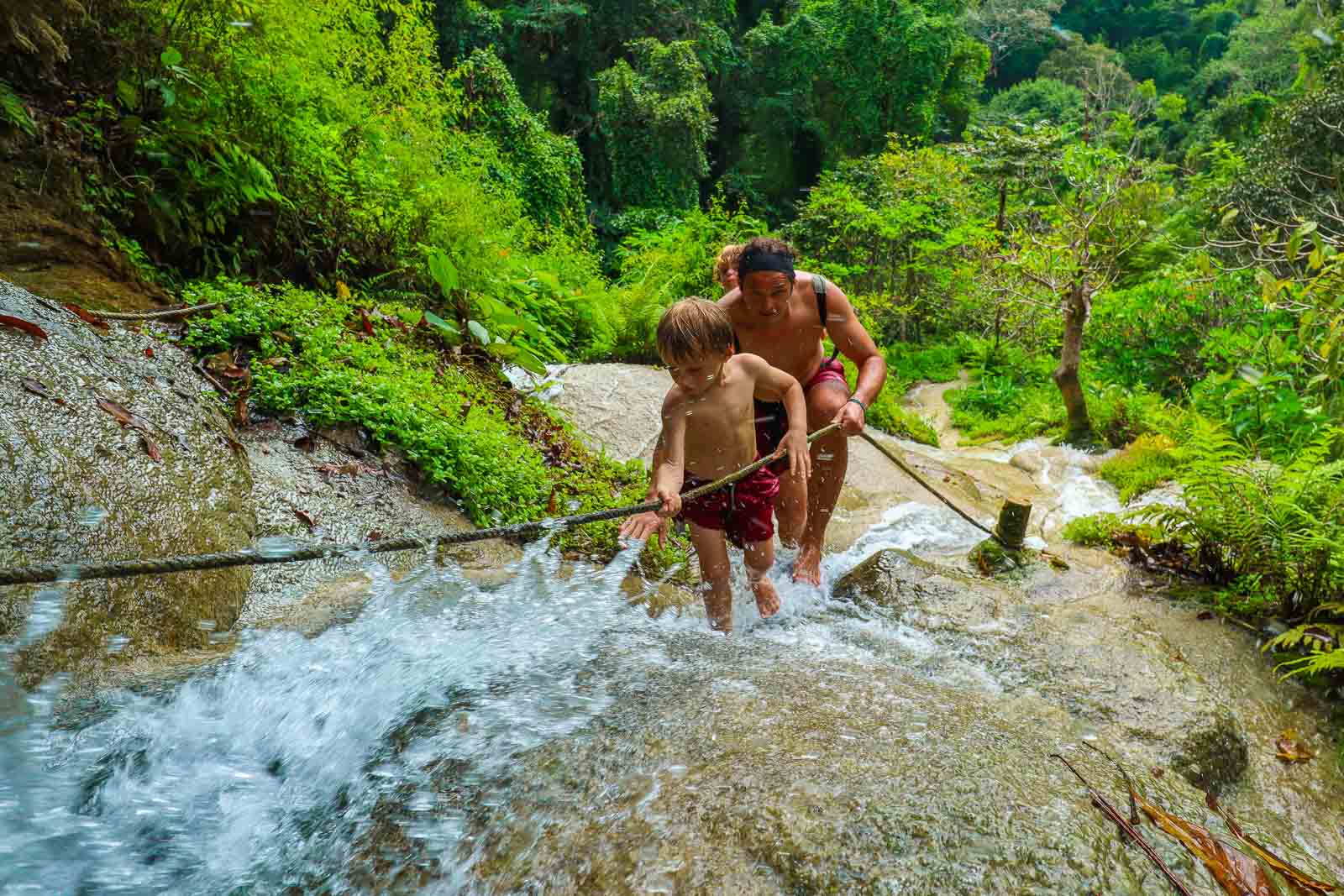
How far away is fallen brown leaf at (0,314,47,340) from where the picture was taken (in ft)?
8.89

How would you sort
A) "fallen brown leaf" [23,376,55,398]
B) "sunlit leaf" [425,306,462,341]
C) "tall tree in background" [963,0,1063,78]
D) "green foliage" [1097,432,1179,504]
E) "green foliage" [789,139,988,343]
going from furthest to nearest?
1. "tall tree in background" [963,0,1063,78]
2. "green foliage" [789,139,988,343]
3. "green foliage" [1097,432,1179,504]
4. "sunlit leaf" [425,306,462,341]
5. "fallen brown leaf" [23,376,55,398]

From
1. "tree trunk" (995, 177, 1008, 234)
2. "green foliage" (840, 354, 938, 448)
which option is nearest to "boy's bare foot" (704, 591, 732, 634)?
"green foliage" (840, 354, 938, 448)

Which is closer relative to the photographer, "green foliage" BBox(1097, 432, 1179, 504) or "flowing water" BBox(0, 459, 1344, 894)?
"flowing water" BBox(0, 459, 1344, 894)

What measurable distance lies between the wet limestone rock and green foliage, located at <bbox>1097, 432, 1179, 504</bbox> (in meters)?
6.82

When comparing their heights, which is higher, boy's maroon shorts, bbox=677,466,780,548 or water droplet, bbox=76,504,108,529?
water droplet, bbox=76,504,108,529

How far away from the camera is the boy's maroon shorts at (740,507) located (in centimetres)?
325

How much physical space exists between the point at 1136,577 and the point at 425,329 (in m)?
5.23

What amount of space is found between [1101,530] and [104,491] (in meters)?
5.80

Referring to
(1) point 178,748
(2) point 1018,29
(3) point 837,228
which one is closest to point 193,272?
(1) point 178,748

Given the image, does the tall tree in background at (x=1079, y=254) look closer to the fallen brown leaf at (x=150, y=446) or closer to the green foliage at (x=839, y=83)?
the fallen brown leaf at (x=150, y=446)

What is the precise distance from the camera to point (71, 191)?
167 inches

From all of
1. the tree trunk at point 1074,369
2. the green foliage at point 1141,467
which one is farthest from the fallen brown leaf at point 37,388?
the tree trunk at point 1074,369

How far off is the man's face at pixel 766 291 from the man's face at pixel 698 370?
445 mm

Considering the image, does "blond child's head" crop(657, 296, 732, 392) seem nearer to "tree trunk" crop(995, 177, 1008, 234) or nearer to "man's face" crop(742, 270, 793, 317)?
"man's face" crop(742, 270, 793, 317)
